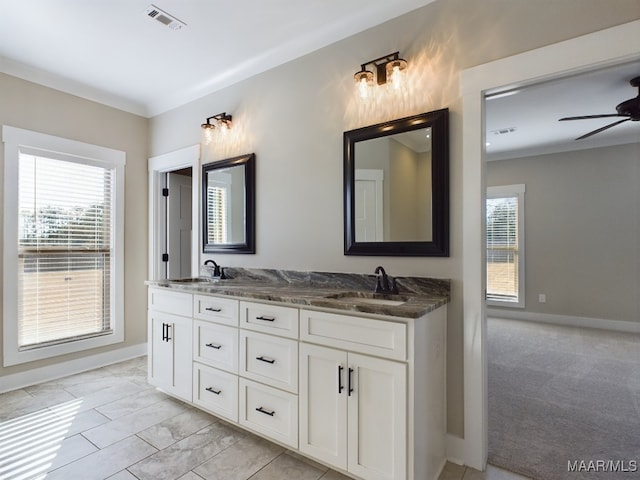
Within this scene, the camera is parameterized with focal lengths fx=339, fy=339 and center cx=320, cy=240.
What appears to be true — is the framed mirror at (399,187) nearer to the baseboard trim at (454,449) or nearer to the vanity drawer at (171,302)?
the baseboard trim at (454,449)

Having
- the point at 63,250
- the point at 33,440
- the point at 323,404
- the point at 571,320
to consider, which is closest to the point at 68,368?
the point at 63,250

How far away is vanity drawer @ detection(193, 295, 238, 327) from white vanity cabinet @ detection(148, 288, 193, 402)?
0.10 m

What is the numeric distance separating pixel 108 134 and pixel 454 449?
4201 mm

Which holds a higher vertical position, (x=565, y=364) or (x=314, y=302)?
(x=314, y=302)

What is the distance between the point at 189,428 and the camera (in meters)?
2.31

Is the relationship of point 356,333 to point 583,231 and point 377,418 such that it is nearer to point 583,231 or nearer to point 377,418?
point 377,418

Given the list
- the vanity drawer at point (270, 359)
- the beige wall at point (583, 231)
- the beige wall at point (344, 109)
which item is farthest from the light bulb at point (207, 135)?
the beige wall at point (583, 231)

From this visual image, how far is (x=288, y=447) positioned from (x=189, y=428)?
0.77 meters

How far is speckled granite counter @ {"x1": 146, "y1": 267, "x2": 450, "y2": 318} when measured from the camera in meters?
1.70

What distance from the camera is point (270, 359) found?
2.04 metres

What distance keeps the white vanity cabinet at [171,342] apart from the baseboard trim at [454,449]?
5.85 ft

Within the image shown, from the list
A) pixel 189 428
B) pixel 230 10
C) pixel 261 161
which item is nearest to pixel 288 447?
pixel 189 428

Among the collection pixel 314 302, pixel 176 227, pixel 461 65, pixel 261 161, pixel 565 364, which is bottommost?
pixel 565 364

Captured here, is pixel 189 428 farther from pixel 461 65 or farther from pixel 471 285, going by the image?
pixel 461 65
